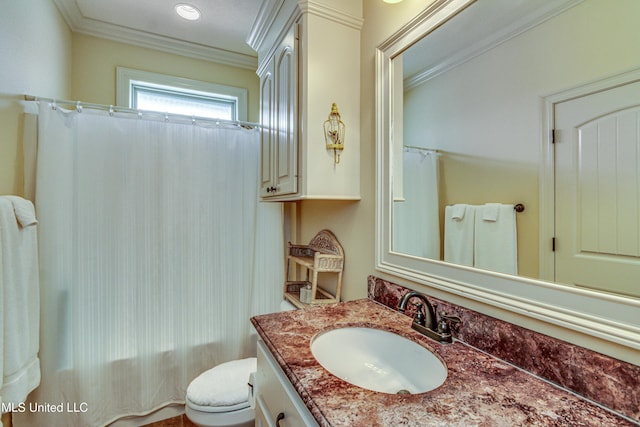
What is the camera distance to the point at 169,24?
200 centimetres

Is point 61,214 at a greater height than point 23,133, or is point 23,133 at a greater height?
point 23,133

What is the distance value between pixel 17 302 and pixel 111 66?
1.72 m

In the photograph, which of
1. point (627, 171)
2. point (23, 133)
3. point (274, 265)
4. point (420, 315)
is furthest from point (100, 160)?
point (627, 171)

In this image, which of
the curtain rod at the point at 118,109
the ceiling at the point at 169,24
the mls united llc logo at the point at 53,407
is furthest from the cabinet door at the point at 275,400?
the ceiling at the point at 169,24

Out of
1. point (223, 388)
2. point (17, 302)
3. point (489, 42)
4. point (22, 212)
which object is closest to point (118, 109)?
point (22, 212)

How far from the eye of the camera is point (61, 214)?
4.96ft

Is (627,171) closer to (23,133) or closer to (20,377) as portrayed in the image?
(20,377)

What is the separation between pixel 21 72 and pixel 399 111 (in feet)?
5.91

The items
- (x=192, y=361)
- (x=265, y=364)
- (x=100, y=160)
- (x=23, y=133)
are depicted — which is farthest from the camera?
(x=192, y=361)

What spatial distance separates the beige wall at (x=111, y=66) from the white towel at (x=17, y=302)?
3.80 ft

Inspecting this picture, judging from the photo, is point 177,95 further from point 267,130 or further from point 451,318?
point 451,318

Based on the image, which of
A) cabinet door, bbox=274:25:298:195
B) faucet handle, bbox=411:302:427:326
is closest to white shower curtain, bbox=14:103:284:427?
cabinet door, bbox=274:25:298:195

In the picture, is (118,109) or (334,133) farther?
(118,109)

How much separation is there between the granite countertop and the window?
2211mm
